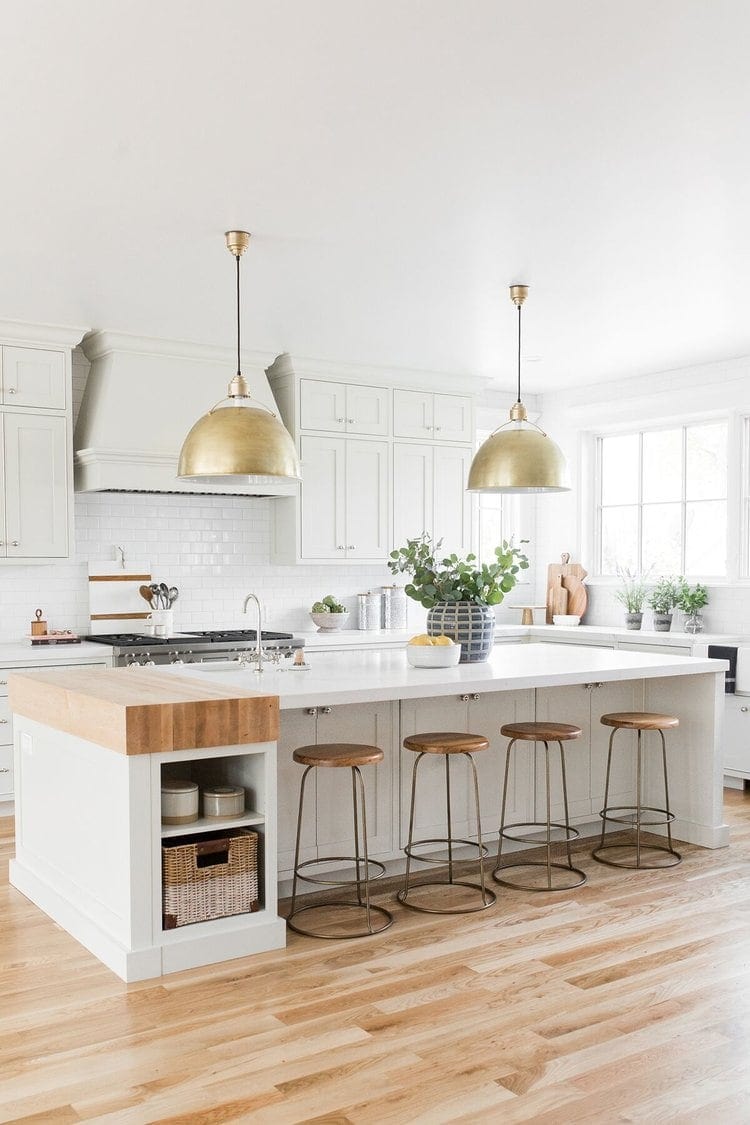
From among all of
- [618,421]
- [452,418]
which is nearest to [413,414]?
[452,418]

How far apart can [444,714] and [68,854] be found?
5.54 ft

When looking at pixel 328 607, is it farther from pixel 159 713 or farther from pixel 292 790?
pixel 159 713

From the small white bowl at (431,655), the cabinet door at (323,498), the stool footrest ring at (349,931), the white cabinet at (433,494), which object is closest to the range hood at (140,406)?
the cabinet door at (323,498)

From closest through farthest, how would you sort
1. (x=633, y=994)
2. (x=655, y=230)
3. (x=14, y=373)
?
(x=633, y=994)
(x=655, y=230)
(x=14, y=373)

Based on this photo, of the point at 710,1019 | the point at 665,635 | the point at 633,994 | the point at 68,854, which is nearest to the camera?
the point at 710,1019

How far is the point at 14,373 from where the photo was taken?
6.05 m

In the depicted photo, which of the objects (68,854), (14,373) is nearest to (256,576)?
(14,373)

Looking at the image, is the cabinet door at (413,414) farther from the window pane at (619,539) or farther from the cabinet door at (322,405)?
the window pane at (619,539)

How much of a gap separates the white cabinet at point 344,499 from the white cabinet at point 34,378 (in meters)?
1.63

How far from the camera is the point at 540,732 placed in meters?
4.50

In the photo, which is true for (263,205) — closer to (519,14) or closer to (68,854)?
(519,14)

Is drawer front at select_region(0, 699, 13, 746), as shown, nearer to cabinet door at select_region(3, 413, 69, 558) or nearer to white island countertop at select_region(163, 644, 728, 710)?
cabinet door at select_region(3, 413, 69, 558)

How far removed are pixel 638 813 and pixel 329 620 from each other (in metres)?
3.07

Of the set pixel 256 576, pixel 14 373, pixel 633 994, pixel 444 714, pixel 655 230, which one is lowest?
pixel 633 994
